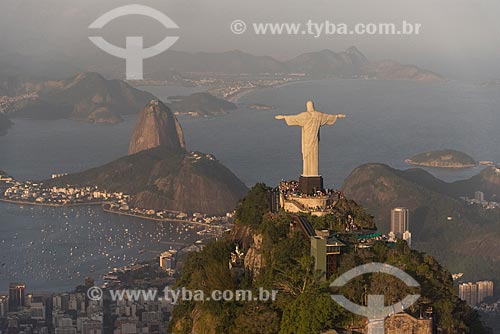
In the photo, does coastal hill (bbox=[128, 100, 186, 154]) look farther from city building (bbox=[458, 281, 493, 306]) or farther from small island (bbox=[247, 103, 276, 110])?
city building (bbox=[458, 281, 493, 306])

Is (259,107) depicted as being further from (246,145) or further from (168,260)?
(168,260)

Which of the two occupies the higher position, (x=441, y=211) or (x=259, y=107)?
(x=259, y=107)

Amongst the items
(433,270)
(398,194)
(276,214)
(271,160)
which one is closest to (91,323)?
(276,214)

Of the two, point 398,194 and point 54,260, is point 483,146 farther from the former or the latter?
point 54,260

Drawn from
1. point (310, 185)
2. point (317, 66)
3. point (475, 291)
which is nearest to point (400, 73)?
point (317, 66)

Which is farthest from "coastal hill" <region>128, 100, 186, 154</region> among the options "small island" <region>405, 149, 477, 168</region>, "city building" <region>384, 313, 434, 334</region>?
"city building" <region>384, 313, 434, 334</region>
